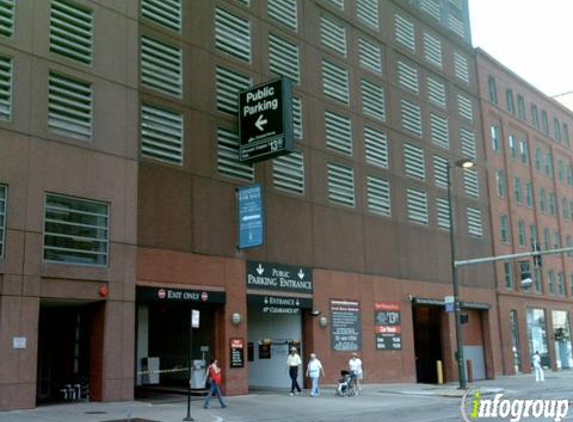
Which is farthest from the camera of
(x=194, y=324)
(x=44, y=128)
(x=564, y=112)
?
(x=564, y=112)

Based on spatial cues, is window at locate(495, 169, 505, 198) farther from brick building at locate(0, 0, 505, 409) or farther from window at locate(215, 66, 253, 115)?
window at locate(215, 66, 253, 115)

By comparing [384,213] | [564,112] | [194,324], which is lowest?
[194,324]

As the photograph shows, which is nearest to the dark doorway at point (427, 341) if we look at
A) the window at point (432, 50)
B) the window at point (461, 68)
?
the window at point (432, 50)

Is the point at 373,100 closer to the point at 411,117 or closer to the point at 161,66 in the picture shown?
the point at 411,117

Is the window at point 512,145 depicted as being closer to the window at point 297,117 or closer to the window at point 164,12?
A: the window at point 297,117

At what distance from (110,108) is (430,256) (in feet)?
66.1

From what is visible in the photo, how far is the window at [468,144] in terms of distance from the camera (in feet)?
142

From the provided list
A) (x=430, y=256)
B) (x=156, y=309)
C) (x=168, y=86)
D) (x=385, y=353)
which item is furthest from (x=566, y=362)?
(x=168, y=86)

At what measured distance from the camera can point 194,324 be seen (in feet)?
63.7

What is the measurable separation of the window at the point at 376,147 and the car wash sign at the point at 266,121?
9152mm

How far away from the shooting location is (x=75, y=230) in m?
22.4

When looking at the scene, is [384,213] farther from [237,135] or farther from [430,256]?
[237,135]

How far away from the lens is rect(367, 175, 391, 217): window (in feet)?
114

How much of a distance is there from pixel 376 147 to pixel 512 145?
684 inches
